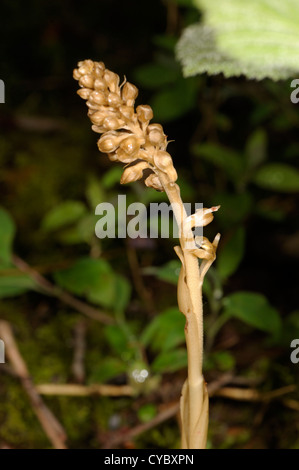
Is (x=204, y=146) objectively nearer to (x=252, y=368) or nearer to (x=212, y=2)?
(x=252, y=368)

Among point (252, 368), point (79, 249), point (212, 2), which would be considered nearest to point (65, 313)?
point (79, 249)

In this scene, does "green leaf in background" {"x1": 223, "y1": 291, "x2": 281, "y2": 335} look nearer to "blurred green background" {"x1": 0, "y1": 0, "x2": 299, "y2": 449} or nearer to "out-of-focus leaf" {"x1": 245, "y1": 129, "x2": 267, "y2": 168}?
"blurred green background" {"x1": 0, "y1": 0, "x2": 299, "y2": 449}

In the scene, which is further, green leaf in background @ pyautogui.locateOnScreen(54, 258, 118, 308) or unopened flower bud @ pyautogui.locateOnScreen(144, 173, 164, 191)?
green leaf in background @ pyautogui.locateOnScreen(54, 258, 118, 308)

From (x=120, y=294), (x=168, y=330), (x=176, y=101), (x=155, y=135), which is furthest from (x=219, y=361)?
(x=176, y=101)

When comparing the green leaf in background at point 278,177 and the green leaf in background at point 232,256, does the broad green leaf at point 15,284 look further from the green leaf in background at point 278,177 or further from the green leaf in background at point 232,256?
the green leaf in background at point 278,177

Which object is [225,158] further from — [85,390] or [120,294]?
[85,390]

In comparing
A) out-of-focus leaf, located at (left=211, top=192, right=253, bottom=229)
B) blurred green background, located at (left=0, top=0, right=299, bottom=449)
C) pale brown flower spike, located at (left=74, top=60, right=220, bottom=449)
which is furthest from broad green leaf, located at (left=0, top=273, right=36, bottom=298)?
pale brown flower spike, located at (left=74, top=60, right=220, bottom=449)
